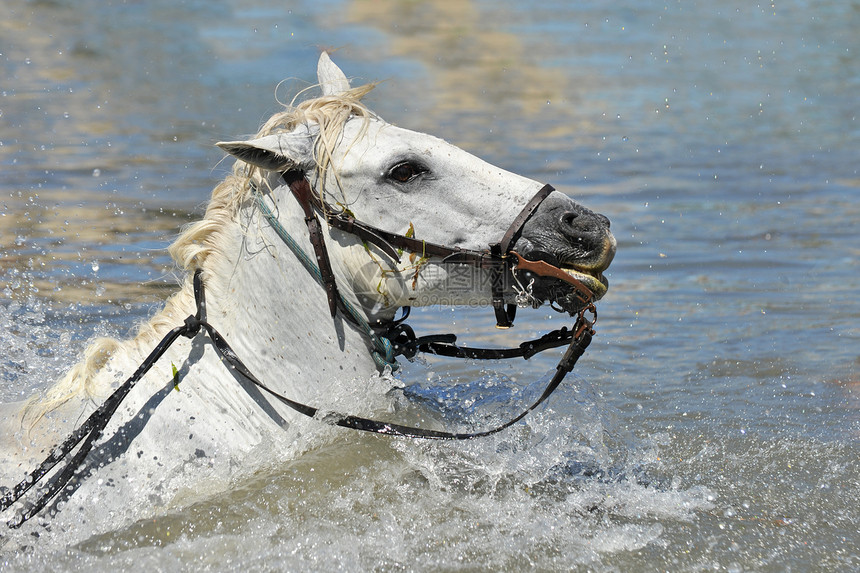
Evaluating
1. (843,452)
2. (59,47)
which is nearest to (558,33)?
(59,47)

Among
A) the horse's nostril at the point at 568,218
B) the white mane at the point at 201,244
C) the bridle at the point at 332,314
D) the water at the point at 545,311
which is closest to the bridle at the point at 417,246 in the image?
the bridle at the point at 332,314

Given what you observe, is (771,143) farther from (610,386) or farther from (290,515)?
(290,515)

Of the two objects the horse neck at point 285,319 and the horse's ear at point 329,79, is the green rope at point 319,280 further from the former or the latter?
the horse's ear at point 329,79

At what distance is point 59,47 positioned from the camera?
18750 millimetres

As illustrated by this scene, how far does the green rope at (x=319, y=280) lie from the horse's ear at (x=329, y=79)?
2.03 feet

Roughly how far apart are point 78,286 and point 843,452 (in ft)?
19.1

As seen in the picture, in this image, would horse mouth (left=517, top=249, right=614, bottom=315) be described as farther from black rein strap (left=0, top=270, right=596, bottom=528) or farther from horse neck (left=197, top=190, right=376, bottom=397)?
horse neck (left=197, top=190, right=376, bottom=397)

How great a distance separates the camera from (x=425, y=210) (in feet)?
10.7

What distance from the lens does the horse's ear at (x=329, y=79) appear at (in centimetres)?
373

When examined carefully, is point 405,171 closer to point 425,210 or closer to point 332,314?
point 425,210

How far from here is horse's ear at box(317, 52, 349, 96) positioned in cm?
373

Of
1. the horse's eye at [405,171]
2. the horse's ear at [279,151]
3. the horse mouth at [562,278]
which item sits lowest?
the horse mouth at [562,278]

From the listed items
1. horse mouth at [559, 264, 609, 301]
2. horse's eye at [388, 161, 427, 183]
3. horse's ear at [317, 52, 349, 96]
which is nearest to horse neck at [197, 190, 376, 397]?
horse's eye at [388, 161, 427, 183]

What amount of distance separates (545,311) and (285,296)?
4.50 metres
